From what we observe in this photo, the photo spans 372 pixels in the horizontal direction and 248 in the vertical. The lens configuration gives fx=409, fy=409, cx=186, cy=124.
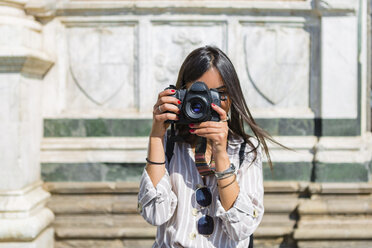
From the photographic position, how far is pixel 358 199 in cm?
354

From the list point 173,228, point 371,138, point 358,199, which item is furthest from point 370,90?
point 173,228

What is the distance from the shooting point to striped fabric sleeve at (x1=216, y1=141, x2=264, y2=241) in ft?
5.03

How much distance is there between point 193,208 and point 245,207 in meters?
0.21

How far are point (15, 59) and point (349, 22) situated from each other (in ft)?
9.17

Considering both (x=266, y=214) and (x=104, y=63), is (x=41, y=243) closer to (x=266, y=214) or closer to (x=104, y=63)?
(x=104, y=63)

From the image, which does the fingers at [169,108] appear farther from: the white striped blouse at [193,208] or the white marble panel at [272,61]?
the white marble panel at [272,61]

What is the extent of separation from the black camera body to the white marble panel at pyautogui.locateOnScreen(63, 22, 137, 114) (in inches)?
86.2

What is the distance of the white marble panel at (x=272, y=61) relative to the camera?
3.66 meters

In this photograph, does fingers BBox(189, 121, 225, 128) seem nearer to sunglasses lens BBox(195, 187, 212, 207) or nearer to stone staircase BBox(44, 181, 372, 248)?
sunglasses lens BBox(195, 187, 212, 207)

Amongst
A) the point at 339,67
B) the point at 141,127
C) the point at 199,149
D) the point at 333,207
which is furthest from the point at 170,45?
the point at 199,149

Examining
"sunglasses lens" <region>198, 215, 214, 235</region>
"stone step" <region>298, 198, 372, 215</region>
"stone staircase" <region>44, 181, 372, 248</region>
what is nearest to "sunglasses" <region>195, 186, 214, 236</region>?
"sunglasses lens" <region>198, 215, 214, 235</region>

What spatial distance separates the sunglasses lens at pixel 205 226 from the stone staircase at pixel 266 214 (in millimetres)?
1959

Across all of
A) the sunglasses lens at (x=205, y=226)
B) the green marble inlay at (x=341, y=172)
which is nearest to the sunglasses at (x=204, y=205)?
the sunglasses lens at (x=205, y=226)

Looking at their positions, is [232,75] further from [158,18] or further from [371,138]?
[371,138]
